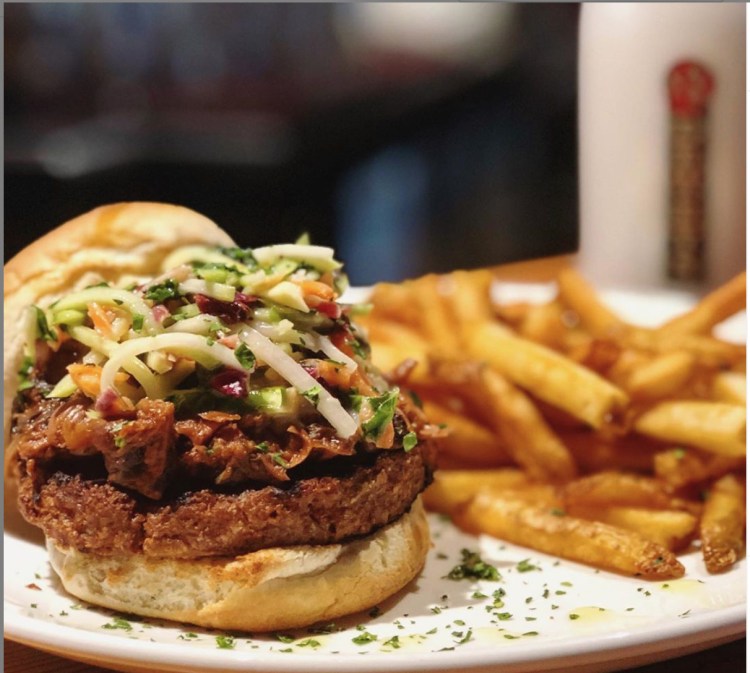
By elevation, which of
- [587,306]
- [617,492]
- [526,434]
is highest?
[587,306]

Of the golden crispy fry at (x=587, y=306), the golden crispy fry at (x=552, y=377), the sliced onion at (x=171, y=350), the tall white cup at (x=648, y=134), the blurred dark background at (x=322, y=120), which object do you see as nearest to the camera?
the sliced onion at (x=171, y=350)

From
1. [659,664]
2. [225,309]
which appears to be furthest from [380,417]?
[659,664]

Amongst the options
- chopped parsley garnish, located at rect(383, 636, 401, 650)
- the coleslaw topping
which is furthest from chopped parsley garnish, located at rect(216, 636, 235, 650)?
Answer: the coleslaw topping

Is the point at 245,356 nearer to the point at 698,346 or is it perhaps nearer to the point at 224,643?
the point at 224,643

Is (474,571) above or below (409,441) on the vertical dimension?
below

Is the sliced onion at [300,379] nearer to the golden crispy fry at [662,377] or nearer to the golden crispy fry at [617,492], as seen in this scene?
the golden crispy fry at [617,492]

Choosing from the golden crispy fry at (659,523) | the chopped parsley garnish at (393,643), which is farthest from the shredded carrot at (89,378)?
the golden crispy fry at (659,523)

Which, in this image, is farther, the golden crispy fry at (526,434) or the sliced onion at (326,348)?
the golden crispy fry at (526,434)
